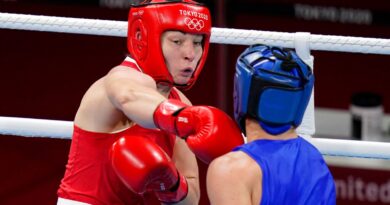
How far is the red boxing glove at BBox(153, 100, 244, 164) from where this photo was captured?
2.25 m

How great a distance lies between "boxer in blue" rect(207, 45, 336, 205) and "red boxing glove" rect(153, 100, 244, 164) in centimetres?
4

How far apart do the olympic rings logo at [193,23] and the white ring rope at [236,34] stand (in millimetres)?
441

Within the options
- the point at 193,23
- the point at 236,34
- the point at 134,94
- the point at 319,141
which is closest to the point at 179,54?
the point at 193,23

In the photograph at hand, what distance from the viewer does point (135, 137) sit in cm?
241

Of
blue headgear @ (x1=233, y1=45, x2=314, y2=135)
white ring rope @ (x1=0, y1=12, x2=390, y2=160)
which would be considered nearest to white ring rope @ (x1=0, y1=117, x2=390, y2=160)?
white ring rope @ (x1=0, y1=12, x2=390, y2=160)

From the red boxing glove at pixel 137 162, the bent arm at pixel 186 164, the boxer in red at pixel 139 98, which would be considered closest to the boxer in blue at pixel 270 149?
the red boxing glove at pixel 137 162

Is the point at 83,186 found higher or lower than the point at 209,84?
higher

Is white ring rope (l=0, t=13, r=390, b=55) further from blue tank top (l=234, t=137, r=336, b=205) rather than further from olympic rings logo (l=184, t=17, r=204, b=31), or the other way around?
blue tank top (l=234, t=137, r=336, b=205)

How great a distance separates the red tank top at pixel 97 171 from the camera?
2.67 meters

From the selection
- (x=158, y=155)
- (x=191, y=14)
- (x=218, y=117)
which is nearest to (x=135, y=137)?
(x=158, y=155)

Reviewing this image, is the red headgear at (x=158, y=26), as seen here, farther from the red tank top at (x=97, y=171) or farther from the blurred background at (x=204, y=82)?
the blurred background at (x=204, y=82)

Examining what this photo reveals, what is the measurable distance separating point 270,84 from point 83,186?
28.1 inches

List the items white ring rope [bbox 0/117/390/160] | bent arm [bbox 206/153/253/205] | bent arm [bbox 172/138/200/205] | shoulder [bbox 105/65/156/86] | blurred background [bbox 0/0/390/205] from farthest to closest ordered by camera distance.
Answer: blurred background [bbox 0/0/390/205] < white ring rope [bbox 0/117/390/160] < bent arm [bbox 172/138/200/205] < shoulder [bbox 105/65/156/86] < bent arm [bbox 206/153/253/205]

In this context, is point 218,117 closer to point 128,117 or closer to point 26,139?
point 128,117
